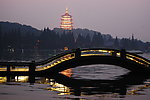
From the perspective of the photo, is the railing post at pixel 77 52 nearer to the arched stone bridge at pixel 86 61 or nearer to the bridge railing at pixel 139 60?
the arched stone bridge at pixel 86 61

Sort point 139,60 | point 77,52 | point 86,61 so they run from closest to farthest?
point 77,52
point 86,61
point 139,60

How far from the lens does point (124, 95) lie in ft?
79.9

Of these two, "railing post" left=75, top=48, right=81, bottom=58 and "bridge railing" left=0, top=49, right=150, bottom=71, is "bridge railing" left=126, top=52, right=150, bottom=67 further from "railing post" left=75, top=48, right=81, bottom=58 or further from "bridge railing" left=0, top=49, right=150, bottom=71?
"railing post" left=75, top=48, right=81, bottom=58

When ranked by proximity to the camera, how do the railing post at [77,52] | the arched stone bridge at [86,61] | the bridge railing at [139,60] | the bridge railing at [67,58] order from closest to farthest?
the bridge railing at [67,58] → the arched stone bridge at [86,61] → the railing post at [77,52] → the bridge railing at [139,60]

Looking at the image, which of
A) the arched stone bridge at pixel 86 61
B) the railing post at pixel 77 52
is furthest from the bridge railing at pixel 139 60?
the railing post at pixel 77 52

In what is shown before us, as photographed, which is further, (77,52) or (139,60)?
(139,60)

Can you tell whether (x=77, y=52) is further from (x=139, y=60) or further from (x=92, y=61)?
(x=139, y=60)

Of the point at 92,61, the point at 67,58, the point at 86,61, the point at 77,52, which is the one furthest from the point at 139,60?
the point at 67,58

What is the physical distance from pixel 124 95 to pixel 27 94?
6985mm

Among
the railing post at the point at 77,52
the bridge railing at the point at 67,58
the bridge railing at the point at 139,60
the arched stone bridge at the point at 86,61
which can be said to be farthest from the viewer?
the bridge railing at the point at 139,60

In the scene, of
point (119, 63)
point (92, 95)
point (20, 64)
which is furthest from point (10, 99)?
point (119, 63)

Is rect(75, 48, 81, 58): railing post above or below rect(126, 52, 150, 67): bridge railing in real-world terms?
above

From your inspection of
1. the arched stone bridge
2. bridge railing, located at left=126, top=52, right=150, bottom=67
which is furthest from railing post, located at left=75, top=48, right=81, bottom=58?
bridge railing, located at left=126, top=52, right=150, bottom=67

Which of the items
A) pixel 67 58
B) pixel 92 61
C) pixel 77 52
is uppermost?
pixel 77 52
